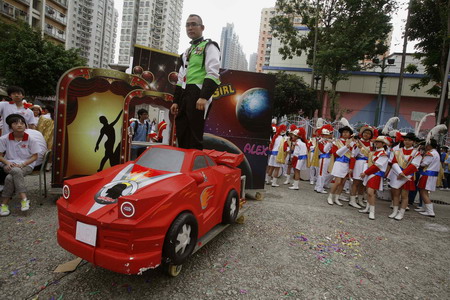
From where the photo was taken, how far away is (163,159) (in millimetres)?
3131

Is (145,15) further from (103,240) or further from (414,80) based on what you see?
(103,240)

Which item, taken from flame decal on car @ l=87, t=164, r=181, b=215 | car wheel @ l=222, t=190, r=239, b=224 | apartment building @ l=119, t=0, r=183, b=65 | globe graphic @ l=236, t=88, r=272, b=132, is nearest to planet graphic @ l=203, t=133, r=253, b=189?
globe graphic @ l=236, t=88, r=272, b=132

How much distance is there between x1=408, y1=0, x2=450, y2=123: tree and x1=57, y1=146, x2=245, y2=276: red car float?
17337 mm

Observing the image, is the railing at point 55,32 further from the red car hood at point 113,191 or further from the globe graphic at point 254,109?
the red car hood at point 113,191

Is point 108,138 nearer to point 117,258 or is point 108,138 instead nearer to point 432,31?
point 117,258

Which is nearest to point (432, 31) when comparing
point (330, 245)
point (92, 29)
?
point (330, 245)

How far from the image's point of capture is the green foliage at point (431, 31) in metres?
14.1

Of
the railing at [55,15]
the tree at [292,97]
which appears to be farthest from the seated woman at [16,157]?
the railing at [55,15]

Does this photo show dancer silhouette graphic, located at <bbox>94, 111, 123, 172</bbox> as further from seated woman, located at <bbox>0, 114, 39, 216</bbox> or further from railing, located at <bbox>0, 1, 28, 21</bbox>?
railing, located at <bbox>0, 1, 28, 21</bbox>

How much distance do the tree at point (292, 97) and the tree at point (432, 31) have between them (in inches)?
281

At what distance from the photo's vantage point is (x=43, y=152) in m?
4.52

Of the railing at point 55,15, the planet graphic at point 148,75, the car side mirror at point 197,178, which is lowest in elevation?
the car side mirror at point 197,178

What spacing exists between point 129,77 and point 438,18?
747 inches

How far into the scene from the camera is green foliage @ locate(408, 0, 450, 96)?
14062 millimetres
